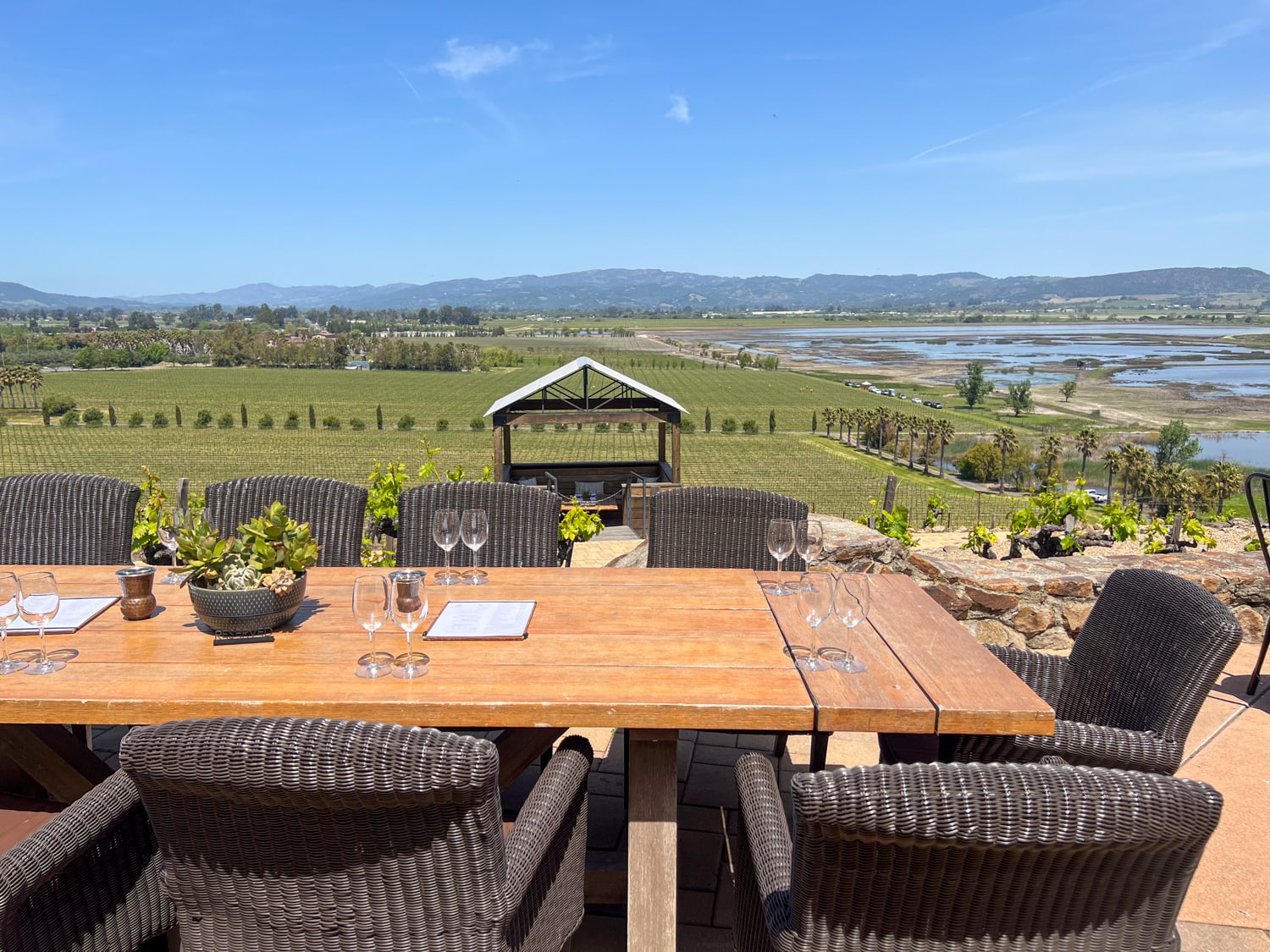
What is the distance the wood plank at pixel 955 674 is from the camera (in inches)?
58.2

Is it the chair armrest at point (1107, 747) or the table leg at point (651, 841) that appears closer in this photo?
the table leg at point (651, 841)

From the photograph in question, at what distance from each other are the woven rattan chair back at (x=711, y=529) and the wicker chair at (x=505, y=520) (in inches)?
14.3

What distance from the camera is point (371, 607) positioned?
1.61 metres

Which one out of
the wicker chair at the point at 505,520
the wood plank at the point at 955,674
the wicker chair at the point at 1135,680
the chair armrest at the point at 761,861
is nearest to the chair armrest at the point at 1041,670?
the wicker chair at the point at 1135,680

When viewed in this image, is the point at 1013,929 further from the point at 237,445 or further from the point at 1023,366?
the point at 1023,366

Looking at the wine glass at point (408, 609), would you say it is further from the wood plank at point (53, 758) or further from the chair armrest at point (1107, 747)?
the chair armrest at point (1107, 747)

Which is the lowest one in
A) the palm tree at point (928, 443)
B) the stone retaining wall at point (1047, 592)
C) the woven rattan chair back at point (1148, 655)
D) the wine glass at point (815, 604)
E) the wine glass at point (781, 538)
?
the palm tree at point (928, 443)

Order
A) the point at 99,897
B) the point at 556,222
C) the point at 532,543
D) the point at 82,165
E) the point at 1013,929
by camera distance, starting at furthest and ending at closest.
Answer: the point at 556,222
the point at 82,165
the point at 532,543
the point at 99,897
the point at 1013,929

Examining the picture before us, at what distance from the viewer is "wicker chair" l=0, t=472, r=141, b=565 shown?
2734 mm

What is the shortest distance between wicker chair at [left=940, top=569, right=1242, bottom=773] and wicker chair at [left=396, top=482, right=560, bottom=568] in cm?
141

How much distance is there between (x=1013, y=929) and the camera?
3.59ft

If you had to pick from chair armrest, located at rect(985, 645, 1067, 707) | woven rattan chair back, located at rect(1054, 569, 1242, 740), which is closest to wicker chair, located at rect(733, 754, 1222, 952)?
woven rattan chair back, located at rect(1054, 569, 1242, 740)

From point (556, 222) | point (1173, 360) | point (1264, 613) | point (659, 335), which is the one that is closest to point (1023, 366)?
point (1173, 360)

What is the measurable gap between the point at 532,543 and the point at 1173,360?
119 m
